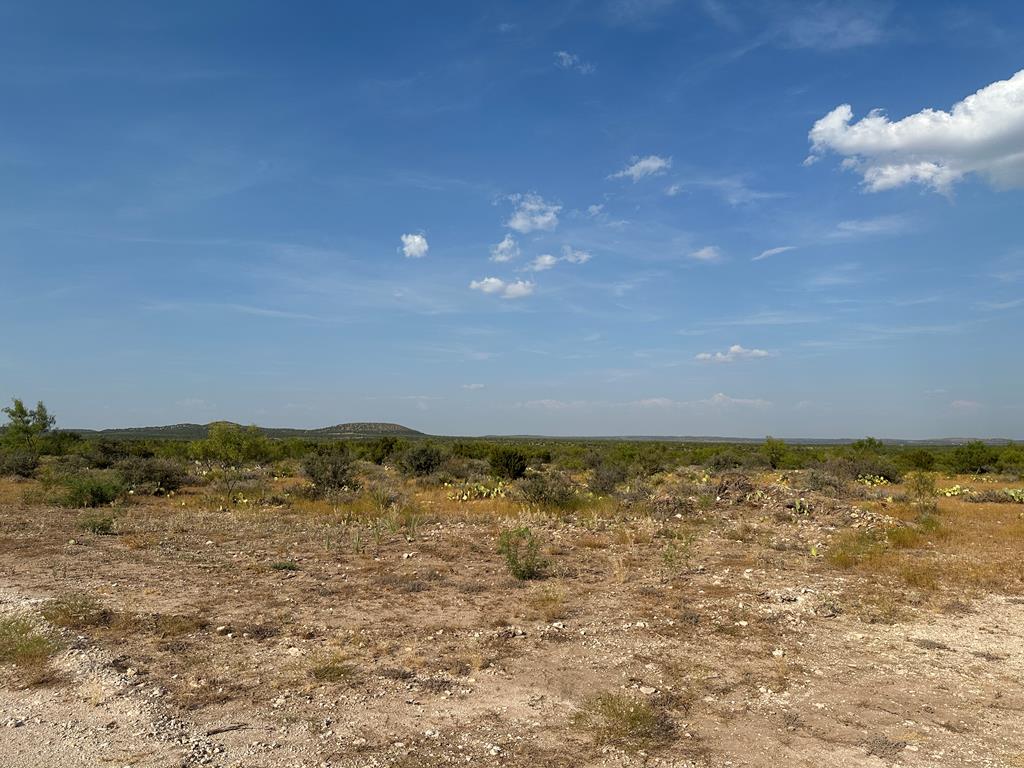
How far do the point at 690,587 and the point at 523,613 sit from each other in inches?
107

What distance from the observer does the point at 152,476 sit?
22.5m

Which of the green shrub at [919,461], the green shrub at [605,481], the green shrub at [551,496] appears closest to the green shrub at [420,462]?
the green shrub at [605,481]

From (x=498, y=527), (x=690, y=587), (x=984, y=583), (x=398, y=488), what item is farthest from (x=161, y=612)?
(x=398, y=488)

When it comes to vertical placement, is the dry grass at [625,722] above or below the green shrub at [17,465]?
below

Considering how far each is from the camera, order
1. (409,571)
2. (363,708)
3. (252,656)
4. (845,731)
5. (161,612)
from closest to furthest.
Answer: (845,731)
(363,708)
(252,656)
(161,612)
(409,571)

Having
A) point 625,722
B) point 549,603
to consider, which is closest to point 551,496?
point 549,603

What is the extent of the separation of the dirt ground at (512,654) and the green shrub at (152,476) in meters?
8.79

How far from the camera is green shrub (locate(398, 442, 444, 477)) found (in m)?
28.7

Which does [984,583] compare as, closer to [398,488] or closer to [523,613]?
[523,613]

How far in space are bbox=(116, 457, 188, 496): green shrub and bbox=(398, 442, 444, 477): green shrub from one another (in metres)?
8.99

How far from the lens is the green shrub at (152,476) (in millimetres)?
21211

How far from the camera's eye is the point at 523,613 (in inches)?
313

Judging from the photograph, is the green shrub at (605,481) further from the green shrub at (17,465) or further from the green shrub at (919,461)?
the green shrub at (17,465)

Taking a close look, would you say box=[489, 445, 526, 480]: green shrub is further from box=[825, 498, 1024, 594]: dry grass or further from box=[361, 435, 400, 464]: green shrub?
box=[825, 498, 1024, 594]: dry grass
